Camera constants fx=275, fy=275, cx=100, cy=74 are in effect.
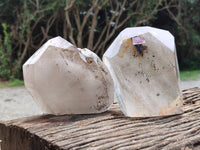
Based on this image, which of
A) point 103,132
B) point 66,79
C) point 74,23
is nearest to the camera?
point 103,132

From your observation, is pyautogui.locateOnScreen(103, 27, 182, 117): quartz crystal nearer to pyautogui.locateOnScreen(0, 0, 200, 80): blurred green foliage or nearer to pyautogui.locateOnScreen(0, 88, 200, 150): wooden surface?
pyautogui.locateOnScreen(0, 88, 200, 150): wooden surface

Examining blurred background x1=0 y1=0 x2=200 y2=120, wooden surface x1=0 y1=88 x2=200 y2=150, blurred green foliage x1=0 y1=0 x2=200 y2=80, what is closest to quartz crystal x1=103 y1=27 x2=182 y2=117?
wooden surface x1=0 y1=88 x2=200 y2=150

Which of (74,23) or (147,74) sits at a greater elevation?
(74,23)

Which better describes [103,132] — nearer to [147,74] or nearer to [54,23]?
[147,74]

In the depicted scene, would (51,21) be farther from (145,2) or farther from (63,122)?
(63,122)

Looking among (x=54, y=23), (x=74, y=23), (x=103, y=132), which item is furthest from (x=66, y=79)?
(x=54, y=23)

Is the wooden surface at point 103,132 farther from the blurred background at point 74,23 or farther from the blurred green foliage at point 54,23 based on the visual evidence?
the blurred green foliage at point 54,23
